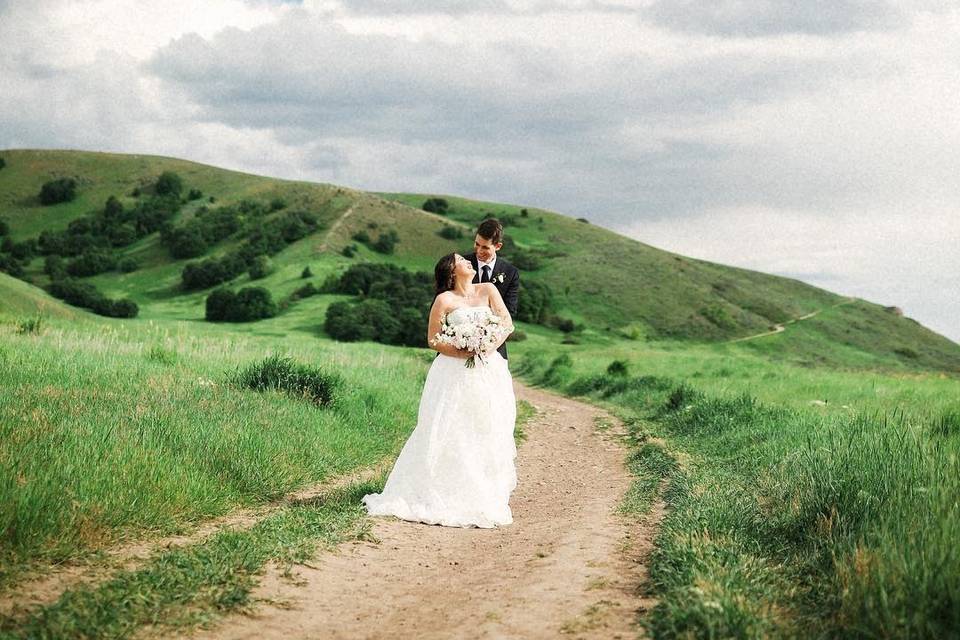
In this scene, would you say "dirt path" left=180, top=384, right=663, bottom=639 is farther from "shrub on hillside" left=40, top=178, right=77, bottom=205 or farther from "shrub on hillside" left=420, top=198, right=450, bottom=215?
"shrub on hillside" left=40, top=178, right=77, bottom=205

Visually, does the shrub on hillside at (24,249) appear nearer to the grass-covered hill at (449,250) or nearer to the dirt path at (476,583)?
the grass-covered hill at (449,250)

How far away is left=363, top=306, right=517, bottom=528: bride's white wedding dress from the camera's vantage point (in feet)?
28.2

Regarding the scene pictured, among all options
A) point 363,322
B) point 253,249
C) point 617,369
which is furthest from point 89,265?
point 617,369

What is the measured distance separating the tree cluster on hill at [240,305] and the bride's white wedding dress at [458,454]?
221 feet

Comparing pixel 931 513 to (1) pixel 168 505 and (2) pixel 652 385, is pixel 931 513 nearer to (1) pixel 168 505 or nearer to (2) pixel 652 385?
(1) pixel 168 505

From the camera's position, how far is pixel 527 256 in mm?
106812

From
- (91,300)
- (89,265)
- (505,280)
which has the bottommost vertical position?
(91,300)

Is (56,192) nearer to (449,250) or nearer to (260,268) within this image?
(260,268)

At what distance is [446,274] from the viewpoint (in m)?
9.40

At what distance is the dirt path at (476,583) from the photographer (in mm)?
4930

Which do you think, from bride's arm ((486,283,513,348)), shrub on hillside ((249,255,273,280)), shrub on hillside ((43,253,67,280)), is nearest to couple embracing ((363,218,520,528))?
bride's arm ((486,283,513,348))

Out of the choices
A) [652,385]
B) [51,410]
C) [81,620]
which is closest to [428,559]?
[81,620]

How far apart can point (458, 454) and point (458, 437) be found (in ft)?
0.68

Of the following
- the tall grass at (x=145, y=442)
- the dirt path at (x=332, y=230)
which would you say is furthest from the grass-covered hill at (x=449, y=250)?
the tall grass at (x=145, y=442)
